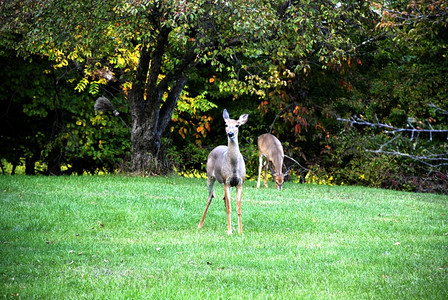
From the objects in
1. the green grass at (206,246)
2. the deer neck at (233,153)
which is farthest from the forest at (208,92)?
the deer neck at (233,153)

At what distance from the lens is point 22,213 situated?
11336 mm

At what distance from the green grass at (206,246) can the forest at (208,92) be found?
469 cm

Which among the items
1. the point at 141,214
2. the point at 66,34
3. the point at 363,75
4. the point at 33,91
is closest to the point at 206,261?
the point at 141,214

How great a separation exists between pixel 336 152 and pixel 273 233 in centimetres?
1430

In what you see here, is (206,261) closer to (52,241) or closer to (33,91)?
(52,241)

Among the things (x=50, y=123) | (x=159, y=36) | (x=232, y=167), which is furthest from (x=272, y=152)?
(x=232, y=167)

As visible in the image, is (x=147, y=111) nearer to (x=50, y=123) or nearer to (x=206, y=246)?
(x=50, y=123)

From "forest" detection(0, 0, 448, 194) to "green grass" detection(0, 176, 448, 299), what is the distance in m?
4.69

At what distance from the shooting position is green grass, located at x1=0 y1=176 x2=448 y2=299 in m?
6.79

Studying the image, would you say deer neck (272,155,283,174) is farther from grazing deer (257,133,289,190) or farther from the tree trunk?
the tree trunk

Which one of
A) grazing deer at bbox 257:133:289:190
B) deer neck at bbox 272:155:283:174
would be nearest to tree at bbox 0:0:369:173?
grazing deer at bbox 257:133:289:190

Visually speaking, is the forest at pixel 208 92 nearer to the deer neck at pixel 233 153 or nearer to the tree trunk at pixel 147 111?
the tree trunk at pixel 147 111

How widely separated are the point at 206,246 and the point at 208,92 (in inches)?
607

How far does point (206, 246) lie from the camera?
920 cm
